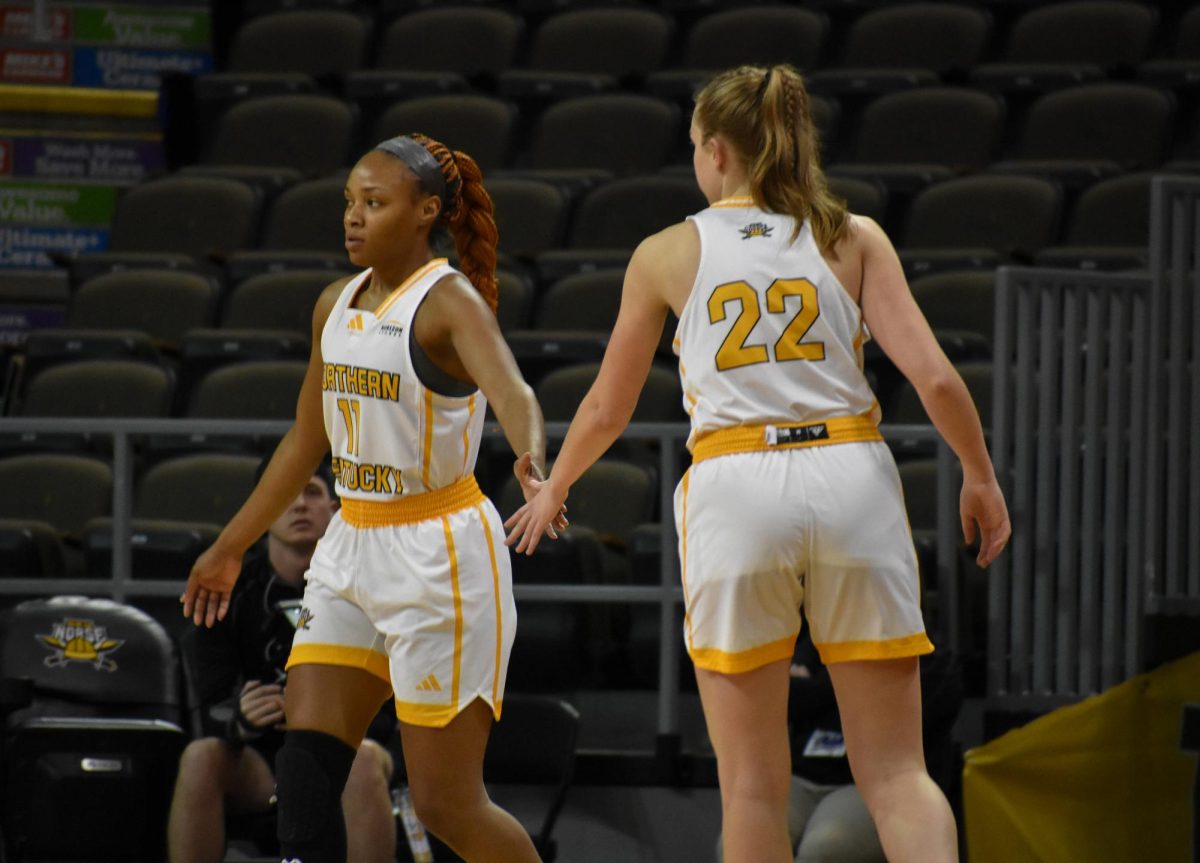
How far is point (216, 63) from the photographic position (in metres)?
10.6

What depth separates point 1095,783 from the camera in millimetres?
5035

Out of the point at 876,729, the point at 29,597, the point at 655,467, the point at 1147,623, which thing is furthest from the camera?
the point at 655,467

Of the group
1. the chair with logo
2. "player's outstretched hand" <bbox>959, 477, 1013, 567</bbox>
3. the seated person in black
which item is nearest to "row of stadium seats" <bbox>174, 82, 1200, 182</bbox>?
the seated person in black

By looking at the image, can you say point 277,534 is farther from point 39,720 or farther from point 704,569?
point 704,569

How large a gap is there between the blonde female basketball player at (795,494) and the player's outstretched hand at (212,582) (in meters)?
1.13

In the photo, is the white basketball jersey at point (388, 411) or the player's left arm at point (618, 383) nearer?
the player's left arm at point (618, 383)

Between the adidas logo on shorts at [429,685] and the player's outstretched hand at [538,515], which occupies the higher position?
the player's outstretched hand at [538,515]

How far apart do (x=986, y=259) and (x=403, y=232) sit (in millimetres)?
4108

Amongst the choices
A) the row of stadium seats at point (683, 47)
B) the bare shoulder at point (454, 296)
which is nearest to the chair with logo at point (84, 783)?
the bare shoulder at point (454, 296)

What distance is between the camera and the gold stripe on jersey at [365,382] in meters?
3.46

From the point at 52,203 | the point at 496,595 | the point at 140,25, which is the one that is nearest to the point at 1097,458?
the point at 496,595

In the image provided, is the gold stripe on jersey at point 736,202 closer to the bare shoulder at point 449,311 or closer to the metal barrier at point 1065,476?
the bare shoulder at point 449,311

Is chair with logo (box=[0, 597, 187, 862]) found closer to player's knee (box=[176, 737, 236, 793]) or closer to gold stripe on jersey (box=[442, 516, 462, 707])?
player's knee (box=[176, 737, 236, 793])

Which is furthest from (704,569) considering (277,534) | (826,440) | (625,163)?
(625,163)
